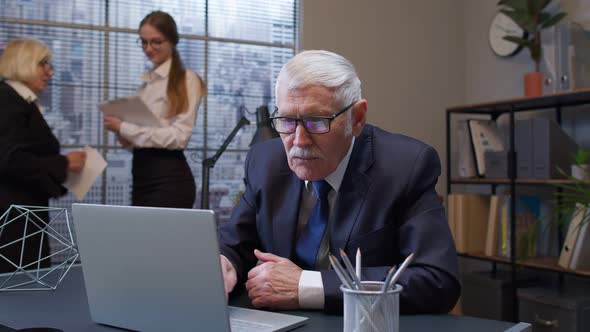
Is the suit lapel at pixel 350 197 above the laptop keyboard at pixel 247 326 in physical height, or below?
above

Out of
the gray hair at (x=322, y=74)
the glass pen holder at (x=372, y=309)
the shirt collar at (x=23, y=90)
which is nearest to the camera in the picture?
the glass pen holder at (x=372, y=309)

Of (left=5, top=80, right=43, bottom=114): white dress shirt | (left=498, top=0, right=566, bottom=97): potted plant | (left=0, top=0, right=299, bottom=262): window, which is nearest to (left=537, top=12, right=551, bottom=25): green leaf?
(left=498, top=0, right=566, bottom=97): potted plant

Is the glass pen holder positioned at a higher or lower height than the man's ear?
lower

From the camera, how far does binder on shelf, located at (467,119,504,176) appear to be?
3760 millimetres

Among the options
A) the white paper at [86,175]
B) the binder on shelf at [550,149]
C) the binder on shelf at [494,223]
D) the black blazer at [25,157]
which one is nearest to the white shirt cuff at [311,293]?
the black blazer at [25,157]

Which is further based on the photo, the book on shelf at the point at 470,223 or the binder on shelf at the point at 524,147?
the book on shelf at the point at 470,223

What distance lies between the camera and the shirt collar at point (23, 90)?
267 centimetres

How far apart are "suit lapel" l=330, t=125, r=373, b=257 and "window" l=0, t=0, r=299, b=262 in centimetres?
231

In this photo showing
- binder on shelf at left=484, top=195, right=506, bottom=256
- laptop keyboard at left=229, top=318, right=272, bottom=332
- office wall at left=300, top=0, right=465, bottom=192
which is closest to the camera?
laptop keyboard at left=229, top=318, right=272, bottom=332

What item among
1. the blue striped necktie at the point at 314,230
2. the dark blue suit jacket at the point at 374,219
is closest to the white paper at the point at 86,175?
the dark blue suit jacket at the point at 374,219

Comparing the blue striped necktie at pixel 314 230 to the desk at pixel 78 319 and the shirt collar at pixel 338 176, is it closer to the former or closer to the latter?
the shirt collar at pixel 338 176

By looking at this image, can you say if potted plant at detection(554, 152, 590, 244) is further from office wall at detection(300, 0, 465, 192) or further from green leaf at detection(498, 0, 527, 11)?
office wall at detection(300, 0, 465, 192)

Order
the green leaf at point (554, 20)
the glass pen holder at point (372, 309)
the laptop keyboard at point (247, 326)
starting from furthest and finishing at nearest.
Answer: the green leaf at point (554, 20) → the laptop keyboard at point (247, 326) → the glass pen holder at point (372, 309)

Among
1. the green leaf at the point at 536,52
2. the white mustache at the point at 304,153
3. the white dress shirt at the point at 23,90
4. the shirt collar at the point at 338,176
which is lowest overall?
the shirt collar at the point at 338,176
